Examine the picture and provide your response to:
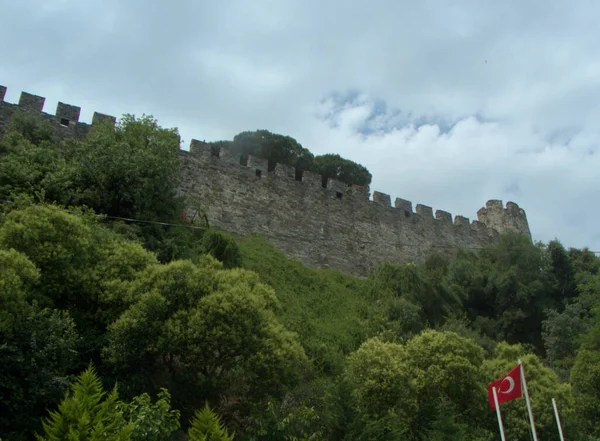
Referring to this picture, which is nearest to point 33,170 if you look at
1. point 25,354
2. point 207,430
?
point 25,354

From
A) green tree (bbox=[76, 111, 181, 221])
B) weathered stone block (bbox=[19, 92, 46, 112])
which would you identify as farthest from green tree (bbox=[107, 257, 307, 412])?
weathered stone block (bbox=[19, 92, 46, 112])

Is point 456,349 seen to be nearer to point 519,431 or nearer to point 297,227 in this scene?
point 519,431

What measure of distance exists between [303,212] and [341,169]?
Result: 51.1 feet

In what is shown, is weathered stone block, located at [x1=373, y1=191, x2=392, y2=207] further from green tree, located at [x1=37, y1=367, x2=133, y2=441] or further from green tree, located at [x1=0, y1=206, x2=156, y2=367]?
green tree, located at [x1=37, y1=367, x2=133, y2=441]

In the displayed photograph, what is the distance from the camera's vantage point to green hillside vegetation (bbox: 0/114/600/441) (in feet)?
32.9

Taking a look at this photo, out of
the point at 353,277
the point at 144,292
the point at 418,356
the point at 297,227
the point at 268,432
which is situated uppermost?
the point at 297,227

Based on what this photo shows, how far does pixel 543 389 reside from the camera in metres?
13.8

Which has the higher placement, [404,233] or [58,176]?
[404,233]

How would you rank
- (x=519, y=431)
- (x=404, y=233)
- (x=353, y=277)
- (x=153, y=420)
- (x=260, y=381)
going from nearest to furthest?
(x=153, y=420), (x=260, y=381), (x=519, y=431), (x=353, y=277), (x=404, y=233)

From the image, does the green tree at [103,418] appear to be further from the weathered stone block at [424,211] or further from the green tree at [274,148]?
the green tree at [274,148]

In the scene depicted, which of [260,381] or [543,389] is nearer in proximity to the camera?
[260,381]

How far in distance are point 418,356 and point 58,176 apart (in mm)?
10627

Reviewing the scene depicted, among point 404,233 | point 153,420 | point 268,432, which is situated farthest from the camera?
point 404,233

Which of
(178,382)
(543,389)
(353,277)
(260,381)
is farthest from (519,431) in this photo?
(353,277)
